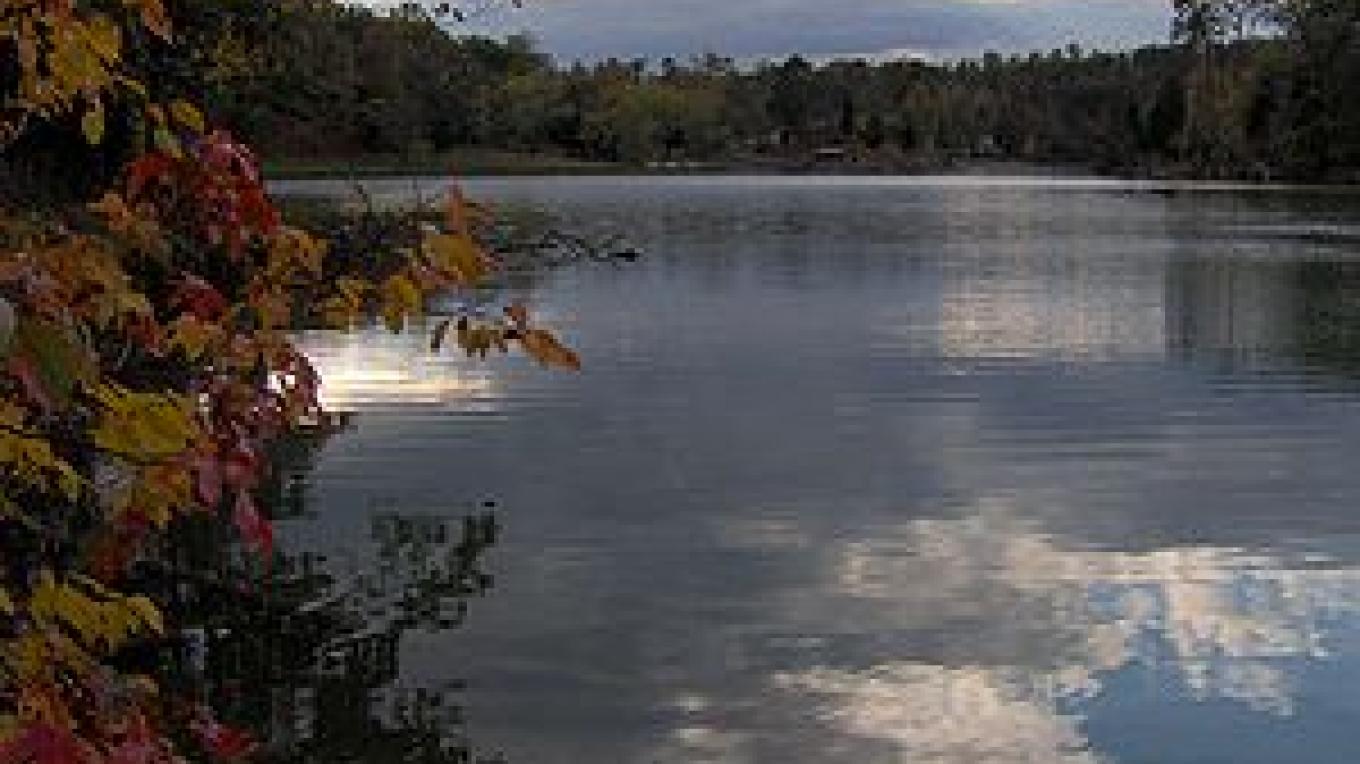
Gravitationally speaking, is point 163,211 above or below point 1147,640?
above

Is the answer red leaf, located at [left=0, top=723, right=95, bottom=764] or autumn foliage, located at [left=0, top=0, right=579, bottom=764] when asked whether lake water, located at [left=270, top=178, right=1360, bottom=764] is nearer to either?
autumn foliage, located at [left=0, top=0, right=579, bottom=764]

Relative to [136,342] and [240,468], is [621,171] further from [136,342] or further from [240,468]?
[240,468]

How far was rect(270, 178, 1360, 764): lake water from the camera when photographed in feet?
34.1

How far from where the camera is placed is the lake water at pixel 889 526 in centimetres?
1039

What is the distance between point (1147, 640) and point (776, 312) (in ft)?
75.8

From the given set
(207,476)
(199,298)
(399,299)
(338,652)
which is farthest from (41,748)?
(338,652)

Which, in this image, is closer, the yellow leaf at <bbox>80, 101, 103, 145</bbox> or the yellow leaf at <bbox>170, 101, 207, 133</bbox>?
the yellow leaf at <bbox>80, 101, 103, 145</bbox>

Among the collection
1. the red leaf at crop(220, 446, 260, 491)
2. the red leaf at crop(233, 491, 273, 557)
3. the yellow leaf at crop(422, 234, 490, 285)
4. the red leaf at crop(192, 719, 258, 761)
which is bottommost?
the red leaf at crop(192, 719, 258, 761)

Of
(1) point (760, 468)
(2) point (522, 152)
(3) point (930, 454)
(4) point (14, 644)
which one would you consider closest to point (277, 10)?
(1) point (760, 468)

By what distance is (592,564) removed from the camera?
13891 millimetres

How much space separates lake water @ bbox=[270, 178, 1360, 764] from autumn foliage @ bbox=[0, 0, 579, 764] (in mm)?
5670

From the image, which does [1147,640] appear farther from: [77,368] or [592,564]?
[77,368]

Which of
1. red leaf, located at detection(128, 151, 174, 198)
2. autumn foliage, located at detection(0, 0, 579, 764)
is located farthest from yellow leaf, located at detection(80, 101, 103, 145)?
red leaf, located at detection(128, 151, 174, 198)

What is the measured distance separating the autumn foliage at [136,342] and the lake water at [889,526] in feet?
18.6
